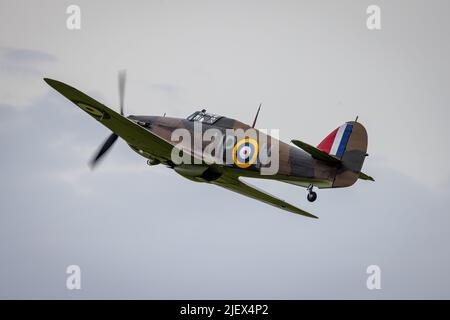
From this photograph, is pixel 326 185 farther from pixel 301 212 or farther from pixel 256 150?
pixel 301 212

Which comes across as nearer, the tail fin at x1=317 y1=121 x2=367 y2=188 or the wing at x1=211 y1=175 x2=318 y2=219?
the tail fin at x1=317 y1=121 x2=367 y2=188

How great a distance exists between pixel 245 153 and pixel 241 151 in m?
0.12

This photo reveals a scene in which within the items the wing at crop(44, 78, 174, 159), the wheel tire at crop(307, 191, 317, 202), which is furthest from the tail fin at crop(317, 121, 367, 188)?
the wing at crop(44, 78, 174, 159)

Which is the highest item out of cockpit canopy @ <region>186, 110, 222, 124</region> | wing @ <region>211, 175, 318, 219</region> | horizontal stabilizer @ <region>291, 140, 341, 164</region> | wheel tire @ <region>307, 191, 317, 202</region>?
cockpit canopy @ <region>186, 110, 222, 124</region>

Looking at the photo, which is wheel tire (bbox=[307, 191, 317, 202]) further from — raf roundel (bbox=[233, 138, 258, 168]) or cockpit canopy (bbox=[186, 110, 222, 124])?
cockpit canopy (bbox=[186, 110, 222, 124])

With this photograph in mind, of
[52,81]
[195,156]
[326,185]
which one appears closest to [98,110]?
[52,81]

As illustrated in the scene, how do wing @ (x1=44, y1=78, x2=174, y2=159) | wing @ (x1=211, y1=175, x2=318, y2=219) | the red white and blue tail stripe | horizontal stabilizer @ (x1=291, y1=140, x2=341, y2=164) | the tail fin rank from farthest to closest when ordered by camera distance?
wing @ (x1=211, y1=175, x2=318, y2=219) → the red white and blue tail stripe → the tail fin → horizontal stabilizer @ (x1=291, y1=140, x2=341, y2=164) → wing @ (x1=44, y1=78, x2=174, y2=159)

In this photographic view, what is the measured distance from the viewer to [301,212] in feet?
77.8

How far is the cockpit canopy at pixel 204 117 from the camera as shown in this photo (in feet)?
70.7

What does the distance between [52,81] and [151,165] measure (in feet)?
13.8

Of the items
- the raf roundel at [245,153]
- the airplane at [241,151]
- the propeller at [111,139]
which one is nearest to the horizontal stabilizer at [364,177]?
the airplane at [241,151]

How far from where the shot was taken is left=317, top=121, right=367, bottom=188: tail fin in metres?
20.4

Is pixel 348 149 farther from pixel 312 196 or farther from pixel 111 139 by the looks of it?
pixel 111 139

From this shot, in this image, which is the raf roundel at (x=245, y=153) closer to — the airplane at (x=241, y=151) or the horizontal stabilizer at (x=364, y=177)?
the airplane at (x=241, y=151)
